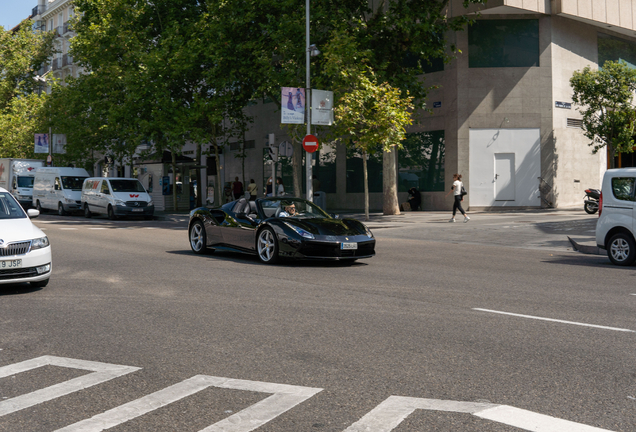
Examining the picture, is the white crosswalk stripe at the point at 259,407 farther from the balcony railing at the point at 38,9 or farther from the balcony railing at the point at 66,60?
the balcony railing at the point at 38,9

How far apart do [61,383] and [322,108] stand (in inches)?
779

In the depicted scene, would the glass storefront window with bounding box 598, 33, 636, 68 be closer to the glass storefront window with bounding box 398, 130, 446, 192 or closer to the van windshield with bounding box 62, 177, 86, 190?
the glass storefront window with bounding box 398, 130, 446, 192

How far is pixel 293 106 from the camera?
23953mm

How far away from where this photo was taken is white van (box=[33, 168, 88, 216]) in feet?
111

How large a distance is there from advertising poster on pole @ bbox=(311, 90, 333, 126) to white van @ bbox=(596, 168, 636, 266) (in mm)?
12138

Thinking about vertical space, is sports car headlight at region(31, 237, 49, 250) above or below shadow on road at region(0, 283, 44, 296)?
above

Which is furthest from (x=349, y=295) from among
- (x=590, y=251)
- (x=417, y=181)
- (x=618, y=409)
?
(x=417, y=181)

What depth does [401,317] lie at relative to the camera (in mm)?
6820

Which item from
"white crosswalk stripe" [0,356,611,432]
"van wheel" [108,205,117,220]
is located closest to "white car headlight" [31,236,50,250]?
"white crosswalk stripe" [0,356,611,432]

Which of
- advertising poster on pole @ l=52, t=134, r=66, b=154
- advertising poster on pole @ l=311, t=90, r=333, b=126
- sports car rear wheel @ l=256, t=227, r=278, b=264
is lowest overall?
sports car rear wheel @ l=256, t=227, r=278, b=264

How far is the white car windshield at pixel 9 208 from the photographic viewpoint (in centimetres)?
917

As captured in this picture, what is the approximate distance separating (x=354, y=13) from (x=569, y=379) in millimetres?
24282

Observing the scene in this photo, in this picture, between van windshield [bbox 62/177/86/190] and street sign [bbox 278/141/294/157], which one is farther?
van windshield [bbox 62/177/86/190]

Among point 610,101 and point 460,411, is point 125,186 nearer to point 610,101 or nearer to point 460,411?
point 610,101
